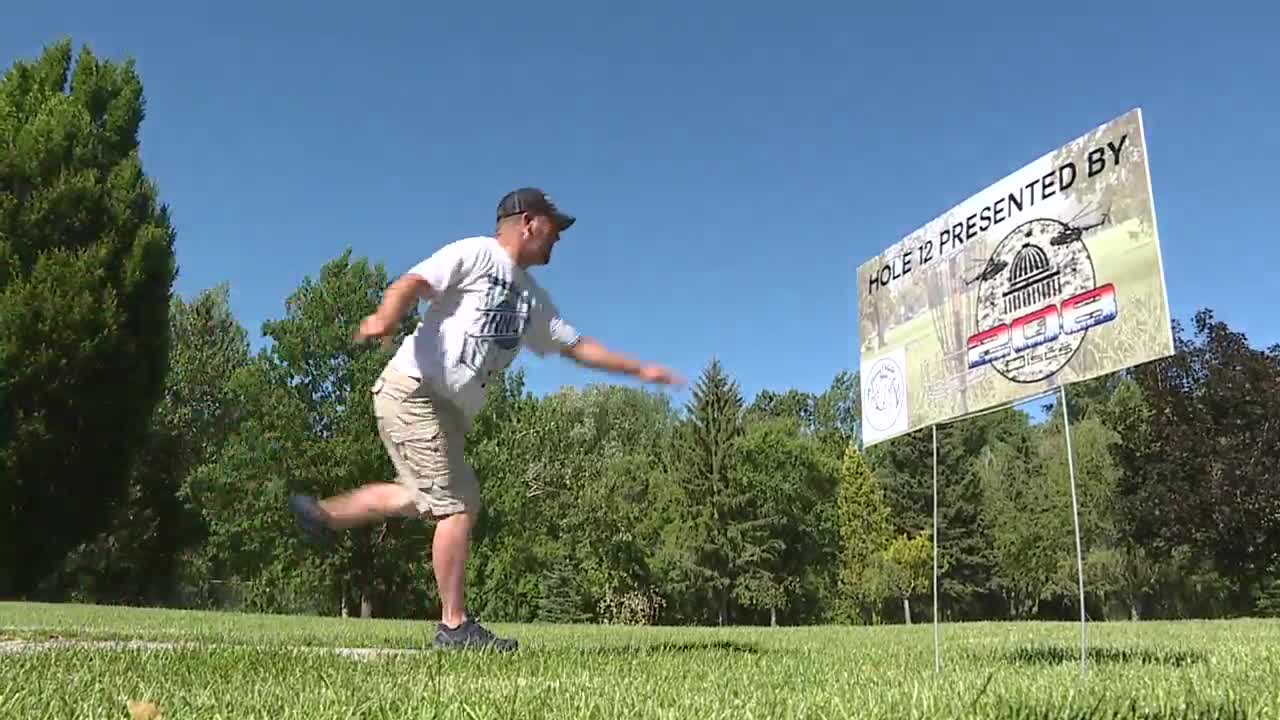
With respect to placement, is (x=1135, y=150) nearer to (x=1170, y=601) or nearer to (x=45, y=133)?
(x=45, y=133)

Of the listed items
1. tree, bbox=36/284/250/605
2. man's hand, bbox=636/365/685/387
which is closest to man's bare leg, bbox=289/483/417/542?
man's hand, bbox=636/365/685/387

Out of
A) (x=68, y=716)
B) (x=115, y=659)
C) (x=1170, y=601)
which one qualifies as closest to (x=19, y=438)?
(x=115, y=659)

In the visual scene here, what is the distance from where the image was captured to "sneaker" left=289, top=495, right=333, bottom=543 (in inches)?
169

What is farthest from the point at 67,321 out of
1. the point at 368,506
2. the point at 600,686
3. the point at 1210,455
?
the point at 1210,455

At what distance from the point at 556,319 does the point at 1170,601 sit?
45493mm

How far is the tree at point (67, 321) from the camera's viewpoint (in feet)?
56.2

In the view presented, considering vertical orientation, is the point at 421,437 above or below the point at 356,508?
above

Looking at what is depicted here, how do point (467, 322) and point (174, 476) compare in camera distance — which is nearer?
point (467, 322)

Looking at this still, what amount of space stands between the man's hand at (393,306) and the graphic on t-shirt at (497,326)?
284 millimetres

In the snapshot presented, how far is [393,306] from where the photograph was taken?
3.98 m

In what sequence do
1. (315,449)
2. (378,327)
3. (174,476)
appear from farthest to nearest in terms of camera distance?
(174,476) < (315,449) < (378,327)

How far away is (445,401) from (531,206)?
110 cm

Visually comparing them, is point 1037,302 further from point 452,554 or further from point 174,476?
point 174,476

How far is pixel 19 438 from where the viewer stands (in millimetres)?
16672
